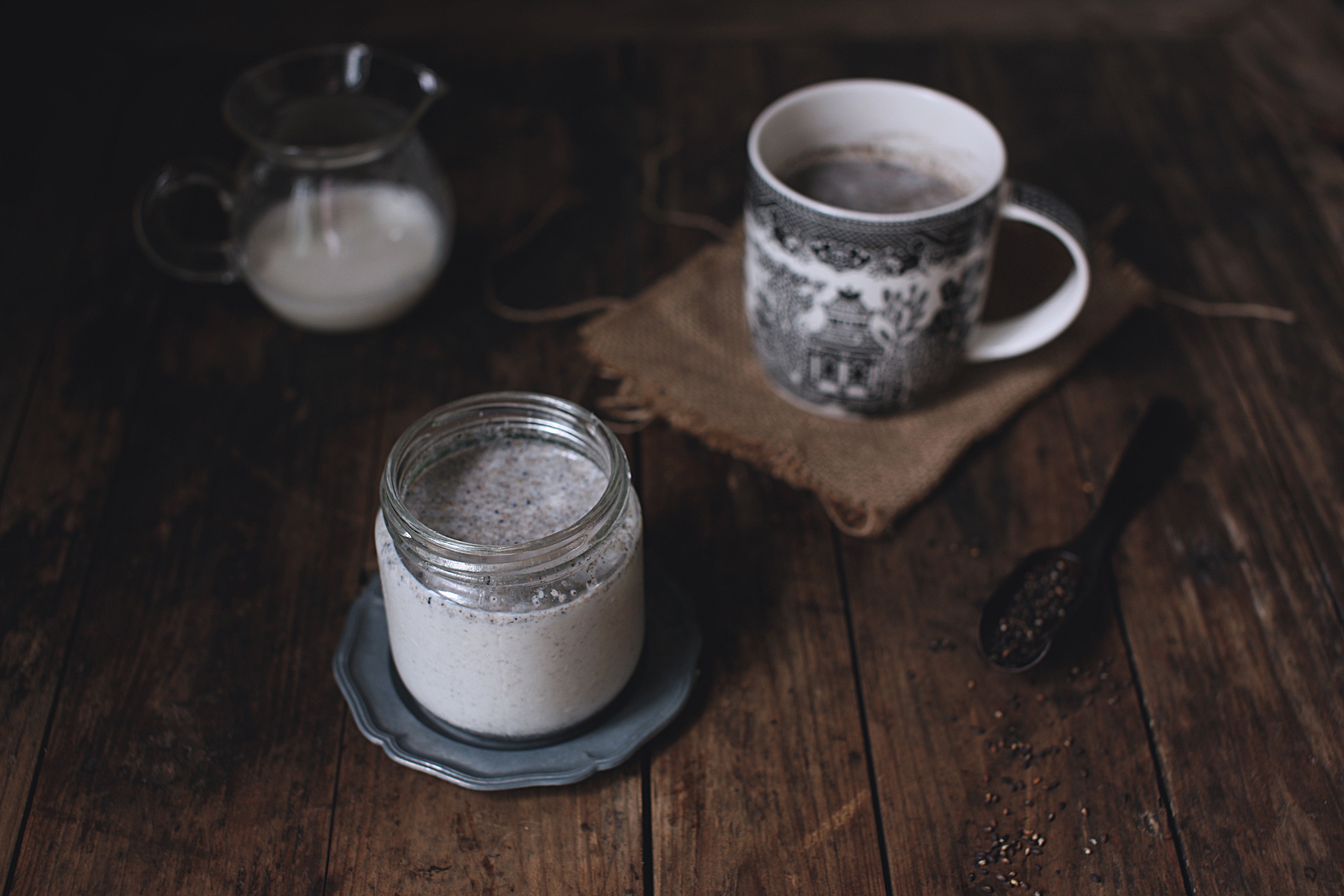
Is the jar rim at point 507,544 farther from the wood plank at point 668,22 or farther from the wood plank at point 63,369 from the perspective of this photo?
the wood plank at point 668,22

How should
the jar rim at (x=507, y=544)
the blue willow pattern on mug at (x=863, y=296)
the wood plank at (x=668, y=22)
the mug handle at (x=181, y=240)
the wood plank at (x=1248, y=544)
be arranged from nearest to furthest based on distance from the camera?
1. the jar rim at (x=507, y=544)
2. the wood plank at (x=1248, y=544)
3. the blue willow pattern on mug at (x=863, y=296)
4. the mug handle at (x=181, y=240)
5. the wood plank at (x=668, y=22)

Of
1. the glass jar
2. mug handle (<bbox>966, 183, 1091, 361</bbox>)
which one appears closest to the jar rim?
the glass jar

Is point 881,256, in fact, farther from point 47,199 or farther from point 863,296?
point 47,199

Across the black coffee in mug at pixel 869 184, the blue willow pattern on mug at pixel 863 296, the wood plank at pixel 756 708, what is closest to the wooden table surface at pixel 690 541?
the wood plank at pixel 756 708

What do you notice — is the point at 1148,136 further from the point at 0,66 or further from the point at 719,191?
the point at 0,66

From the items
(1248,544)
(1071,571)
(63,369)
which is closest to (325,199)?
(63,369)

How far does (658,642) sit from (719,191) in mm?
625

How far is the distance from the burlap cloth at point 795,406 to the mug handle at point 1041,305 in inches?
2.0

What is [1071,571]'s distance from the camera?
89 centimetres

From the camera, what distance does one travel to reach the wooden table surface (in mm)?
735

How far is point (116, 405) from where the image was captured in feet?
→ 3.31

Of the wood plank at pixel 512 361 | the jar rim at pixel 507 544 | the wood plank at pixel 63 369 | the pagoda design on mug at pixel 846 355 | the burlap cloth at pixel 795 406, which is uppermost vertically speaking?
the jar rim at pixel 507 544

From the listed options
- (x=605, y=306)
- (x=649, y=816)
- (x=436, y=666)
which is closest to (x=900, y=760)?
(x=649, y=816)

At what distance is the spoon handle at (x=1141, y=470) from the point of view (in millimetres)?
905
